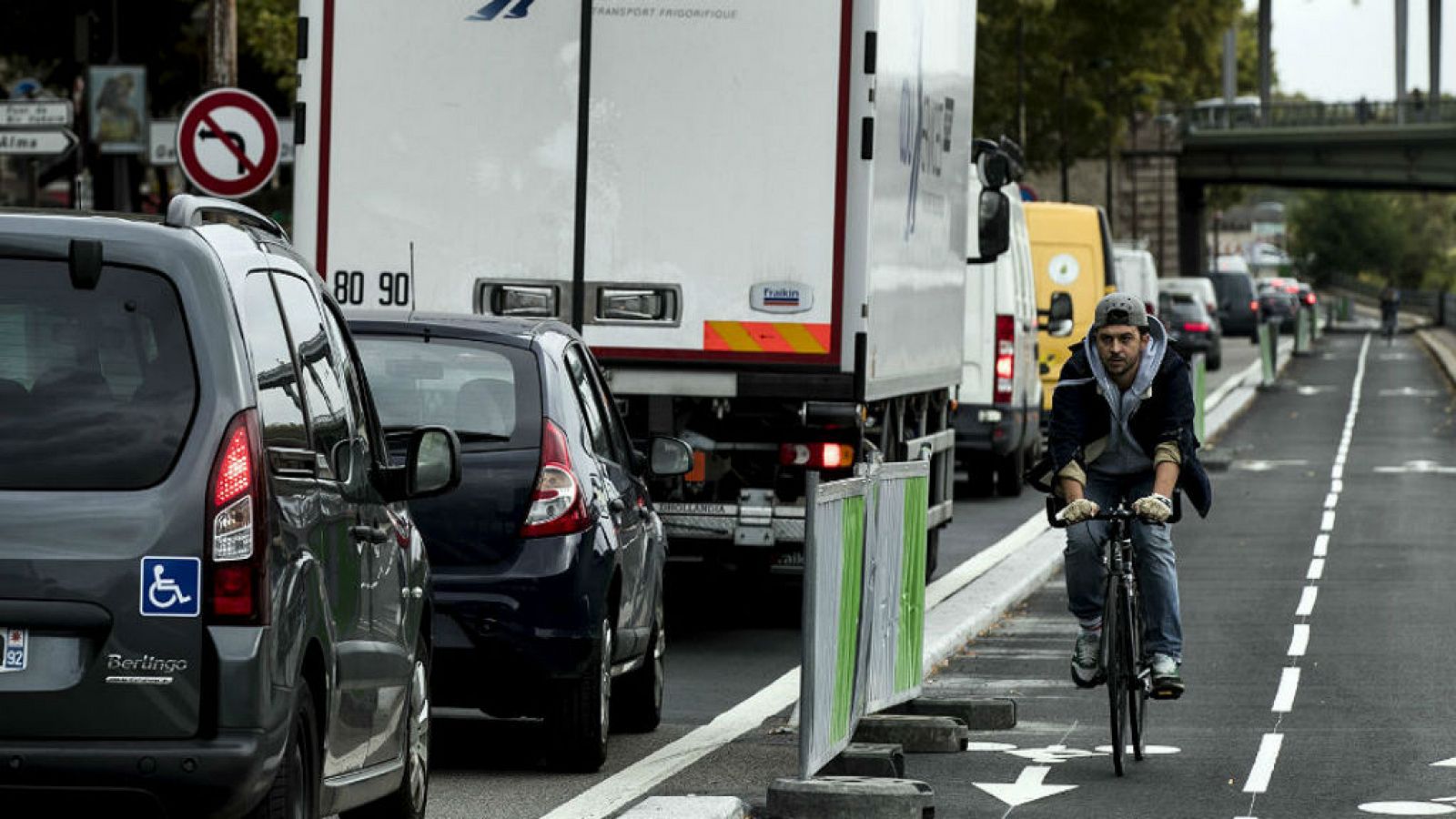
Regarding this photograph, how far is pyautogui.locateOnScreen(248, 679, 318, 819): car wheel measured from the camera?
6.60m

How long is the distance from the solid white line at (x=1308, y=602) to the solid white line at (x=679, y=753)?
4.73m

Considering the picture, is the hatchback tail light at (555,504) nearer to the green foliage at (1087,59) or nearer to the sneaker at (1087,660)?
the sneaker at (1087,660)

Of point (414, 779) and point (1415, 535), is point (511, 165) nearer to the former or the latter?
point (414, 779)

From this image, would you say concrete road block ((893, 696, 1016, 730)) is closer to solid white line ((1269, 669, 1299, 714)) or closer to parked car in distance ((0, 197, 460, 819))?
solid white line ((1269, 669, 1299, 714))

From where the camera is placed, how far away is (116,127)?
26.3m

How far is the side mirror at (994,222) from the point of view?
20.9 metres

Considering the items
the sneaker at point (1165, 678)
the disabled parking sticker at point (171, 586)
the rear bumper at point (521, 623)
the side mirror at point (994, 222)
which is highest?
the side mirror at point (994, 222)

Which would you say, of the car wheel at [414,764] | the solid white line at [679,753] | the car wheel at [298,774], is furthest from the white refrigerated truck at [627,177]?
the car wheel at [298,774]

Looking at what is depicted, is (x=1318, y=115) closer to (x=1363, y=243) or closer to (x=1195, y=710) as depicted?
(x=1363, y=243)

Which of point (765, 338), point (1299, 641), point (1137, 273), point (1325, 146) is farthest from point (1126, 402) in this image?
point (1325, 146)

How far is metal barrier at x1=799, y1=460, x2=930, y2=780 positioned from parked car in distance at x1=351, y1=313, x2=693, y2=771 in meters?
0.80

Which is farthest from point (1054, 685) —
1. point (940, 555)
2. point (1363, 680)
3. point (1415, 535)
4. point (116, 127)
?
point (116, 127)

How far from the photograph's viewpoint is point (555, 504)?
10852 millimetres

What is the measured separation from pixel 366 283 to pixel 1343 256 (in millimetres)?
178007
